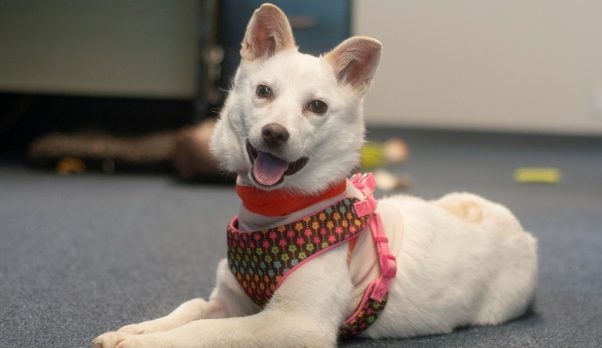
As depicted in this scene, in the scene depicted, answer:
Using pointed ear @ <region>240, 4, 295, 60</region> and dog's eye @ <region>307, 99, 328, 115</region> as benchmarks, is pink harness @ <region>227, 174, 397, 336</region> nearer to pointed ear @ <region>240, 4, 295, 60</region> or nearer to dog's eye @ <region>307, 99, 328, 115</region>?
dog's eye @ <region>307, 99, 328, 115</region>

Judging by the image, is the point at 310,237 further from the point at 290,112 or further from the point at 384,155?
the point at 384,155

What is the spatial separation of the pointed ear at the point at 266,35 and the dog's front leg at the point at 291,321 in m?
0.50

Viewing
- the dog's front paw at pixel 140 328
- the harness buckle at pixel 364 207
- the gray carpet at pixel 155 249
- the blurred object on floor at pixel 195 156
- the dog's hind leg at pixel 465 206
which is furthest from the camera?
the blurred object on floor at pixel 195 156

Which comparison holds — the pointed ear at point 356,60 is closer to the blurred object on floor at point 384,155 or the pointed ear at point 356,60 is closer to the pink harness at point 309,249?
the pink harness at point 309,249

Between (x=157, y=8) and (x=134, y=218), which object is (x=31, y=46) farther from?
(x=134, y=218)

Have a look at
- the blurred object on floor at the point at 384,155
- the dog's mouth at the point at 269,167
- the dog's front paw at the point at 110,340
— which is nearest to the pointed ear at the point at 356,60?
the dog's mouth at the point at 269,167

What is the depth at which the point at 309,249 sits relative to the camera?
1.48 meters

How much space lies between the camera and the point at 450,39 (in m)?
5.21

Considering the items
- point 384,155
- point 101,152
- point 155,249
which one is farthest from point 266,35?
point 384,155

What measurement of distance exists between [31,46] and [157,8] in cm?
80

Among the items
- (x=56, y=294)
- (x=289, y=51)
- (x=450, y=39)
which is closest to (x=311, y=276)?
(x=289, y=51)

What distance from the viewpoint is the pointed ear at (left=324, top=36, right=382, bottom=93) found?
5.20 ft

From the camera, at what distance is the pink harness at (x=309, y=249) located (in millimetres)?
1475

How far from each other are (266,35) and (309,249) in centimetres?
53
